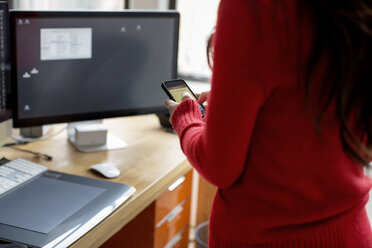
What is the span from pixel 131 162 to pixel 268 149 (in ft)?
2.48

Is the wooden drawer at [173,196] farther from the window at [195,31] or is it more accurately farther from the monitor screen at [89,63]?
the window at [195,31]

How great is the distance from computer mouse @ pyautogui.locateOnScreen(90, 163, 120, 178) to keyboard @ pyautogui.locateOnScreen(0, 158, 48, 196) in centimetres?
14

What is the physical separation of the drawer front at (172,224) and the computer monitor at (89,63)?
36 cm

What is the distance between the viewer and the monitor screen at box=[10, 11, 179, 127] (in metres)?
1.46

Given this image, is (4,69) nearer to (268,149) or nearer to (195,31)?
(268,149)

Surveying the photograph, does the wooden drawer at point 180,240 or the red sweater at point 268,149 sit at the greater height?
the red sweater at point 268,149

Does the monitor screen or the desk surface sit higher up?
the monitor screen

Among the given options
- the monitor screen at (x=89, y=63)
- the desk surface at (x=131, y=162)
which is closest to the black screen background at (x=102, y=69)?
the monitor screen at (x=89, y=63)

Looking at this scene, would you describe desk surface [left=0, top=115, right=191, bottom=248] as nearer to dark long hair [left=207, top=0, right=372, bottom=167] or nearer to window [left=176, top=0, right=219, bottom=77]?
dark long hair [left=207, top=0, right=372, bottom=167]

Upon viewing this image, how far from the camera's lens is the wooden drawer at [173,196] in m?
1.56

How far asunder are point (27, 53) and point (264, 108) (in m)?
0.88

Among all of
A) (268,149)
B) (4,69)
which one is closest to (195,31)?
(4,69)

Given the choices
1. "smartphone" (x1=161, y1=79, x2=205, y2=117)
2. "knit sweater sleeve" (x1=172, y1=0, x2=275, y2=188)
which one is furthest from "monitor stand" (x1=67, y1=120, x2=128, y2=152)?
"knit sweater sleeve" (x1=172, y1=0, x2=275, y2=188)

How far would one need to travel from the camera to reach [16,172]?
4.41ft
